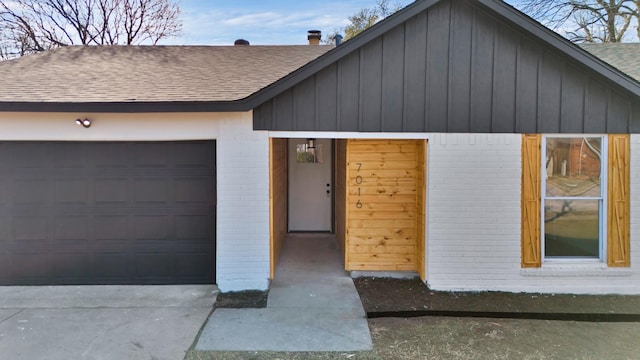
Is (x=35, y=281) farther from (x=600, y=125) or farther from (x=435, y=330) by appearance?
(x=600, y=125)

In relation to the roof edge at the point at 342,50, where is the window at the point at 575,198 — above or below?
below

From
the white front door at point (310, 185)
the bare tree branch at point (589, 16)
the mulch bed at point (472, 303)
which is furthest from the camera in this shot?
the bare tree branch at point (589, 16)

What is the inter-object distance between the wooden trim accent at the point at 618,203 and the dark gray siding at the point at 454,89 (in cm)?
27

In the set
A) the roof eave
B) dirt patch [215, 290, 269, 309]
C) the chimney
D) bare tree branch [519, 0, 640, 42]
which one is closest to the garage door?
dirt patch [215, 290, 269, 309]

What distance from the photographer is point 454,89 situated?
5.94m

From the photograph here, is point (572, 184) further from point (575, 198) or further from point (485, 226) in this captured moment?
point (485, 226)

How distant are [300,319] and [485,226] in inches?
115

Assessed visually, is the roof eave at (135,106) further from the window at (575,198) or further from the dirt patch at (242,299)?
the window at (575,198)

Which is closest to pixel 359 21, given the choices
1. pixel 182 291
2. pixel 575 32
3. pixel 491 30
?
pixel 575 32

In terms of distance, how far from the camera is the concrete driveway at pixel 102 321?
14.0 ft

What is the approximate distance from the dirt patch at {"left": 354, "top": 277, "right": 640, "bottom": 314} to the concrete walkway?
33 centimetres

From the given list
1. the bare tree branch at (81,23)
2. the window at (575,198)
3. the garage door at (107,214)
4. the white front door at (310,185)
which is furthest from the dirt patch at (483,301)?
Answer: the bare tree branch at (81,23)

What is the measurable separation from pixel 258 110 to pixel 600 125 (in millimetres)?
4737

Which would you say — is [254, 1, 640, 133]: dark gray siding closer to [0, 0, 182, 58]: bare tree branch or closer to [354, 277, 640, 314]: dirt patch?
[354, 277, 640, 314]: dirt patch
